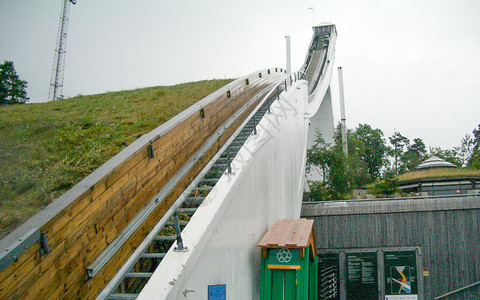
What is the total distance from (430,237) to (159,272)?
31.7 feet

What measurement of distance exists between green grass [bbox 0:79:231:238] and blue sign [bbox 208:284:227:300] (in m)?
2.16

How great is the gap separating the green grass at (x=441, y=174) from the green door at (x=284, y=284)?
554 inches

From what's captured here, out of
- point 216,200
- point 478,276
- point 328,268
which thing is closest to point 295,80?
point 328,268

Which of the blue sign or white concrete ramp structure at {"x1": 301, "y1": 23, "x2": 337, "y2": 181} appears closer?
the blue sign

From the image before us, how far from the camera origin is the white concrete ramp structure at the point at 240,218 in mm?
3521

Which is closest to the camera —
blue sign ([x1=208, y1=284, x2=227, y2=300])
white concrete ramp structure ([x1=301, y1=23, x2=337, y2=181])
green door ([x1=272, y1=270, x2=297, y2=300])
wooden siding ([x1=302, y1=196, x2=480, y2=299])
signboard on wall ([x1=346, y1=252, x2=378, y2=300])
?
blue sign ([x1=208, y1=284, x2=227, y2=300])

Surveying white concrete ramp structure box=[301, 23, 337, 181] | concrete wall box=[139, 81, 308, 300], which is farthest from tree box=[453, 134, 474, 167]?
concrete wall box=[139, 81, 308, 300]

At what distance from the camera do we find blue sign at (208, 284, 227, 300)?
13.2 ft

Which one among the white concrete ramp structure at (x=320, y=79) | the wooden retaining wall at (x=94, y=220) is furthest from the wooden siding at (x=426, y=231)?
the white concrete ramp structure at (x=320, y=79)

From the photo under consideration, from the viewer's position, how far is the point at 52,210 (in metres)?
3.82

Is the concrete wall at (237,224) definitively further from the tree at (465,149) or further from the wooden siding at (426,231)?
the tree at (465,149)

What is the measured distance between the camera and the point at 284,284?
545cm

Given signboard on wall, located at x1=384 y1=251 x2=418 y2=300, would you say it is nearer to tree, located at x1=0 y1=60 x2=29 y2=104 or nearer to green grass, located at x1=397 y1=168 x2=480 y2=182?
green grass, located at x1=397 y1=168 x2=480 y2=182

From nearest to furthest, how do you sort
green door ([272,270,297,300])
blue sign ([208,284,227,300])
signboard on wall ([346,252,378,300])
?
blue sign ([208,284,227,300])
green door ([272,270,297,300])
signboard on wall ([346,252,378,300])
